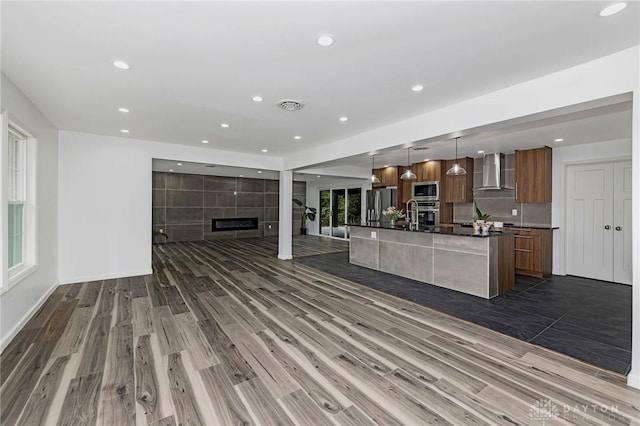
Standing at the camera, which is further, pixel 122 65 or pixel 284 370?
pixel 122 65

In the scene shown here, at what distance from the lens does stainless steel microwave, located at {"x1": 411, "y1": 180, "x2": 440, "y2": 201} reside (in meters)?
7.34

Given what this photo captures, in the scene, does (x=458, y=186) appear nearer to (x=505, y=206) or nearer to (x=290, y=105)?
(x=505, y=206)

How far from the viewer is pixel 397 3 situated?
1.77 meters

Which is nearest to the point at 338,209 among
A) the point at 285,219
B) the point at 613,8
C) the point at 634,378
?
the point at 285,219

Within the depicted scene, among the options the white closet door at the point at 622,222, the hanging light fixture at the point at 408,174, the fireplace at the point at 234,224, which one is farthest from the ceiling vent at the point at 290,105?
the fireplace at the point at 234,224

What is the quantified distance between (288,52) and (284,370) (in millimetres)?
2562

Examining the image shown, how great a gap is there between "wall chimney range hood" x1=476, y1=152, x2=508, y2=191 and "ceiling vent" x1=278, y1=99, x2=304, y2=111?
4776 millimetres

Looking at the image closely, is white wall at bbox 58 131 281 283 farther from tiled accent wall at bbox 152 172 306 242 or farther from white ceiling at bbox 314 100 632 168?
tiled accent wall at bbox 152 172 306 242

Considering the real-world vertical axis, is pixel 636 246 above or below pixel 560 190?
below

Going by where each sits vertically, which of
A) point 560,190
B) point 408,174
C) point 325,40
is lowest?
point 560,190

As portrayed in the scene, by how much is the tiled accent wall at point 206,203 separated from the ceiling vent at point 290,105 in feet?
25.9

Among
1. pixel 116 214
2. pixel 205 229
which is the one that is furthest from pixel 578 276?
pixel 205 229

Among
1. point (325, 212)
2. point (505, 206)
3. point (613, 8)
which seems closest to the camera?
point (613, 8)

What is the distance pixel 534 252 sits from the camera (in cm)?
556
